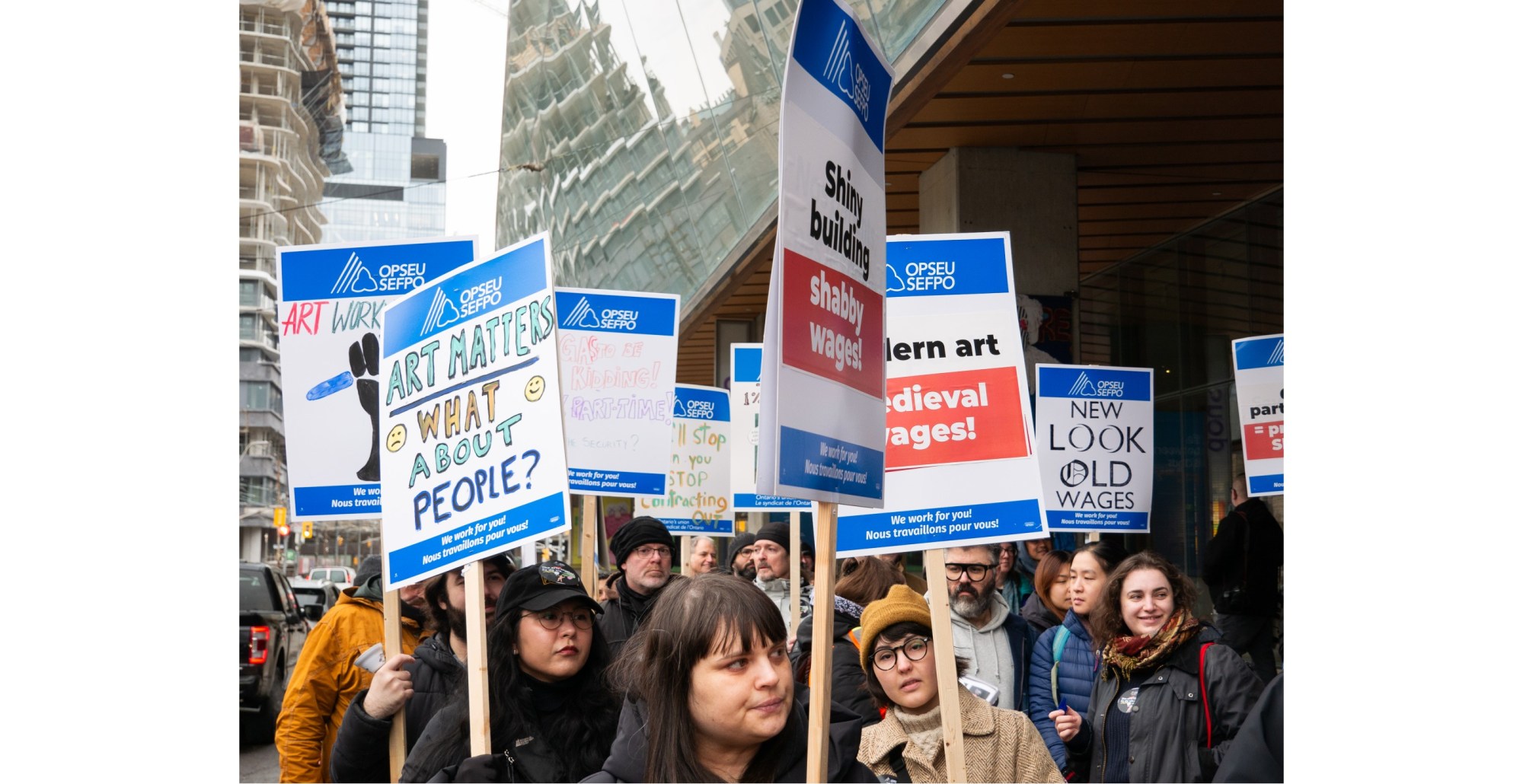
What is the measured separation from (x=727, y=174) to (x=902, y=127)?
3.57 m

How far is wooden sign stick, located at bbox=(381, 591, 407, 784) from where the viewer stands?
4691 mm

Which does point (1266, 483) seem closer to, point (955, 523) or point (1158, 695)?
point (1158, 695)

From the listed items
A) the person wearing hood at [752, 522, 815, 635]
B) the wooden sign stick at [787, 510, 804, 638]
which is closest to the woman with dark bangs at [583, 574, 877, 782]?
the wooden sign stick at [787, 510, 804, 638]

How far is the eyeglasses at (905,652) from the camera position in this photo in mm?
4465

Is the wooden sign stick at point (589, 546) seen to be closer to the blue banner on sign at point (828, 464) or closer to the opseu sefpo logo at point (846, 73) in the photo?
the blue banner on sign at point (828, 464)

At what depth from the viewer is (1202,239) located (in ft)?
52.3

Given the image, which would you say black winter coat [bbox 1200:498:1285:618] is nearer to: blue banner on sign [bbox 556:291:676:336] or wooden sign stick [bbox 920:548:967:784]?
blue banner on sign [bbox 556:291:676:336]

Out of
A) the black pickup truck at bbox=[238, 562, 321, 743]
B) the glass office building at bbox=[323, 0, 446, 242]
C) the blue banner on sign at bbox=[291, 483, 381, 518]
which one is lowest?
the black pickup truck at bbox=[238, 562, 321, 743]

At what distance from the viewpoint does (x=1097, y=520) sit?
8891mm

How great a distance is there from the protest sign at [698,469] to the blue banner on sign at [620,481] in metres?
3.00

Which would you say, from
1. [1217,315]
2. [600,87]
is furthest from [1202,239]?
[600,87]

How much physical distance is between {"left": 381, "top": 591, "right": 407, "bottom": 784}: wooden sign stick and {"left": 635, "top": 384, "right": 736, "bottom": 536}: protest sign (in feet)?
24.0

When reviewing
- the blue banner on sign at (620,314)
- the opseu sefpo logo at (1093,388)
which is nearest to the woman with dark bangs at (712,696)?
the opseu sefpo logo at (1093,388)

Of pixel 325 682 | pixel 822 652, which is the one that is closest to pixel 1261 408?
pixel 325 682
